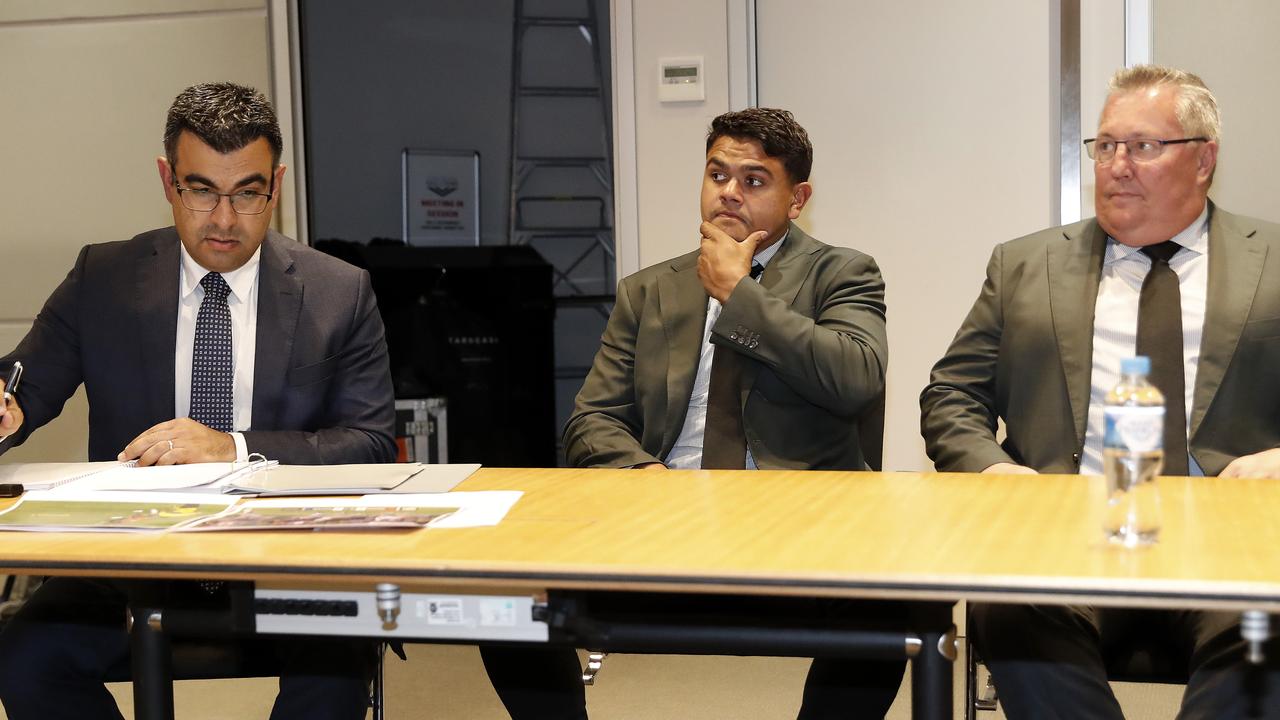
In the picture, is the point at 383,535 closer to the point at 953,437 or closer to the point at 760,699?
the point at 953,437

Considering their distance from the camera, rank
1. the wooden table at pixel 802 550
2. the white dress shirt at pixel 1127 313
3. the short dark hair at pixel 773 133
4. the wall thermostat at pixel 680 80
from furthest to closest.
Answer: the wall thermostat at pixel 680 80 < the short dark hair at pixel 773 133 < the white dress shirt at pixel 1127 313 < the wooden table at pixel 802 550

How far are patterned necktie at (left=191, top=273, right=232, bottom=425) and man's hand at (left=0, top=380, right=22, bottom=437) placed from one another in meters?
0.35

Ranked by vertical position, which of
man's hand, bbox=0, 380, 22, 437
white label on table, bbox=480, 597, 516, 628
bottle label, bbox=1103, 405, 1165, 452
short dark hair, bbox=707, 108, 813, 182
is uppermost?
short dark hair, bbox=707, 108, 813, 182

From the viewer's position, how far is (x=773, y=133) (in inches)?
106

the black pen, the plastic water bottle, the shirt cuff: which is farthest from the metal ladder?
the plastic water bottle

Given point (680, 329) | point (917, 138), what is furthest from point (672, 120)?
point (680, 329)

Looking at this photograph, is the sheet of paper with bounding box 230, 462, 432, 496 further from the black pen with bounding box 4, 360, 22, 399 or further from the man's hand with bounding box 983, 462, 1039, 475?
the man's hand with bounding box 983, 462, 1039, 475

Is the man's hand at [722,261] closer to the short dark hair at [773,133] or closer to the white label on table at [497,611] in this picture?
the short dark hair at [773,133]

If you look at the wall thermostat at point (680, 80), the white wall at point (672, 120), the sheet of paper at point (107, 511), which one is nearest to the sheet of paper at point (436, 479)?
the sheet of paper at point (107, 511)

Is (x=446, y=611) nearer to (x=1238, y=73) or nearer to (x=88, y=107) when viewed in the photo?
(x=1238, y=73)

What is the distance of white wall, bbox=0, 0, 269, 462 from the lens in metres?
4.36

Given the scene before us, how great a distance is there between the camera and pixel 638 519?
5.27 feet

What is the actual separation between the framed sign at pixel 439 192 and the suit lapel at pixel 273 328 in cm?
197

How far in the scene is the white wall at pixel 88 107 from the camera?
4.36m
